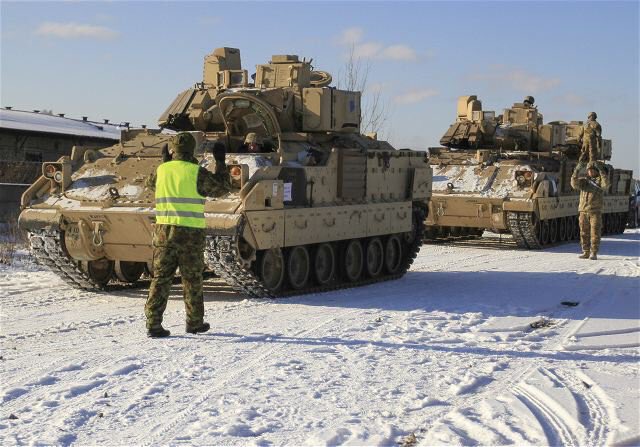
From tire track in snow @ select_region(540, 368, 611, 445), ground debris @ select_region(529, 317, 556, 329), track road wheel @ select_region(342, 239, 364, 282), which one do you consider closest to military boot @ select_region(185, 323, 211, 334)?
tire track in snow @ select_region(540, 368, 611, 445)

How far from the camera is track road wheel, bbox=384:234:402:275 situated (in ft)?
52.3

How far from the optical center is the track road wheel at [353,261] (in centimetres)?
1466

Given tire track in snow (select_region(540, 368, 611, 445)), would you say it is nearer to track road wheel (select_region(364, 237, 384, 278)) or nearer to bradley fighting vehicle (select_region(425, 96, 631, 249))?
track road wheel (select_region(364, 237, 384, 278))

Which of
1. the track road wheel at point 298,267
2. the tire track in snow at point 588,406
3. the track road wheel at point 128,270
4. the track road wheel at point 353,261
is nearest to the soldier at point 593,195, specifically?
the track road wheel at point 353,261

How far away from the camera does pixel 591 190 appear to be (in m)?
19.5

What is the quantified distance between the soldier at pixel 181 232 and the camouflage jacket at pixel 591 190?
11.5 meters

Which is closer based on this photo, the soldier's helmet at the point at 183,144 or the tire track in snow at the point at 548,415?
the tire track in snow at the point at 548,415

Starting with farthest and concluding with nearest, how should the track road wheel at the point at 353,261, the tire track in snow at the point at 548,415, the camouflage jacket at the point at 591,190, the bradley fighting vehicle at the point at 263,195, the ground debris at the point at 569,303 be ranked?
the camouflage jacket at the point at 591,190, the track road wheel at the point at 353,261, the ground debris at the point at 569,303, the bradley fighting vehicle at the point at 263,195, the tire track in snow at the point at 548,415

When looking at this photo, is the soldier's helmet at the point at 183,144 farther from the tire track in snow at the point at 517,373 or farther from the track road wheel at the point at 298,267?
the track road wheel at the point at 298,267

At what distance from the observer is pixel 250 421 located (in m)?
6.46

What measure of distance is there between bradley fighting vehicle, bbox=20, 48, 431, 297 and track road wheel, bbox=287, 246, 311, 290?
2 centimetres

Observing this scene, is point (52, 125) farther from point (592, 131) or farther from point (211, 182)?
point (211, 182)

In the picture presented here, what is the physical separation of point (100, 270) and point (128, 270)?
1.52 feet

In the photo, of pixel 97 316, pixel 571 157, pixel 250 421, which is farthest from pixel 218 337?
pixel 571 157
